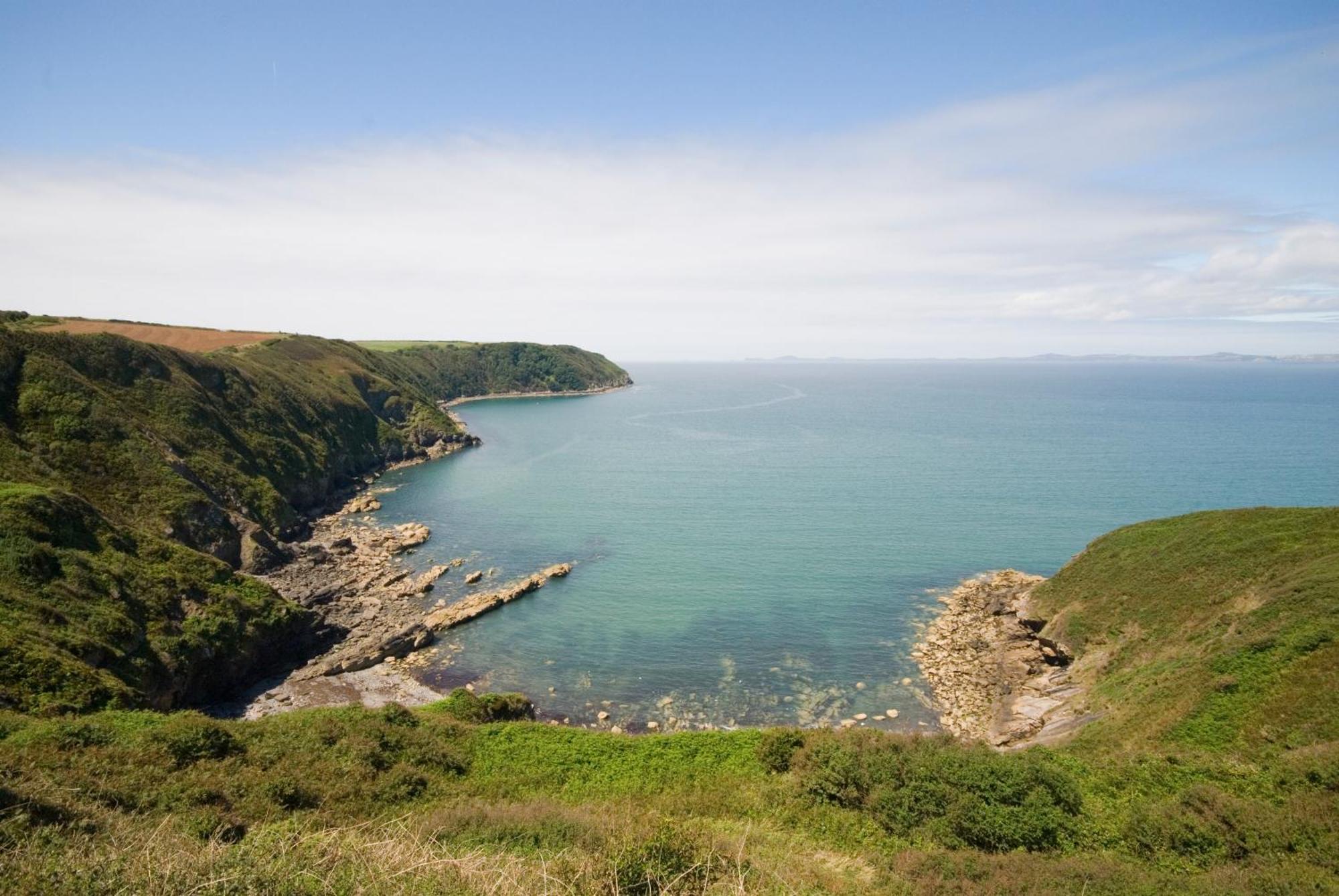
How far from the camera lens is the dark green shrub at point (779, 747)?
Result: 24.2 metres

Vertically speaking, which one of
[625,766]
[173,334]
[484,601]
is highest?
[173,334]

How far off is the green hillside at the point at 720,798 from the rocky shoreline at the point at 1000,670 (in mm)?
2740

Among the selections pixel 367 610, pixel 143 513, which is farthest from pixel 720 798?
pixel 143 513

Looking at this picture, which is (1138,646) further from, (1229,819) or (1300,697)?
(1229,819)

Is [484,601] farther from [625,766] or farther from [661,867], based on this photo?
[661,867]

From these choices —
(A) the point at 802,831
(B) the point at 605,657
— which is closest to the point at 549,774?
(A) the point at 802,831

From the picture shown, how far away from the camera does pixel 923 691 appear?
35.9 m

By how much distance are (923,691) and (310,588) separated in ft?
147

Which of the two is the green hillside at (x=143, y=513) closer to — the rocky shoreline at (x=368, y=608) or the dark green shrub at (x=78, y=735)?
the rocky shoreline at (x=368, y=608)

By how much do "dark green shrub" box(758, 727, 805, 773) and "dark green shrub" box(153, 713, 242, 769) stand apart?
19160 mm

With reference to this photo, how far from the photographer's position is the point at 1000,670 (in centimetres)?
3766

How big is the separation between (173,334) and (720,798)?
122656 mm

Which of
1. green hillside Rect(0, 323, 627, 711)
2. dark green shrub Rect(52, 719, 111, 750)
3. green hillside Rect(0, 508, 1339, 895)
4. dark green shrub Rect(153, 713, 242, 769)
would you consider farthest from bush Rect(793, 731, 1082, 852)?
green hillside Rect(0, 323, 627, 711)

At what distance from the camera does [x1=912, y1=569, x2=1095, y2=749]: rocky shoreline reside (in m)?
31.0
